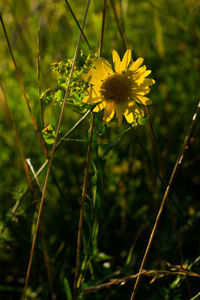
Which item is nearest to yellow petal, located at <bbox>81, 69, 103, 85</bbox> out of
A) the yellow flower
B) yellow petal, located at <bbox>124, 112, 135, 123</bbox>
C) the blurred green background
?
the yellow flower

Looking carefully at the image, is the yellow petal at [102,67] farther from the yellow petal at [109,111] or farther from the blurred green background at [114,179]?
the blurred green background at [114,179]

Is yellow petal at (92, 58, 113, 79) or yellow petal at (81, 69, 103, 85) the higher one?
yellow petal at (92, 58, 113, 79)

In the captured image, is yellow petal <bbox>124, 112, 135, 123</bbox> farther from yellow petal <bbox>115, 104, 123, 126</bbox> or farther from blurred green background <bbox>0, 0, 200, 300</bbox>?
blurred green background <bbox>0, 0, 200, 300</bbox>

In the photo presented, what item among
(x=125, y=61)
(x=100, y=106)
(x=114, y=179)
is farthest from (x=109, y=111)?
(x=114, y=179)

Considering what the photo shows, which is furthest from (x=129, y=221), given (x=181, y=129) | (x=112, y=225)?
Answer: (x=181, y=129)

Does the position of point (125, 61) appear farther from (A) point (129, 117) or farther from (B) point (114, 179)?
(B) point (114, 179)
